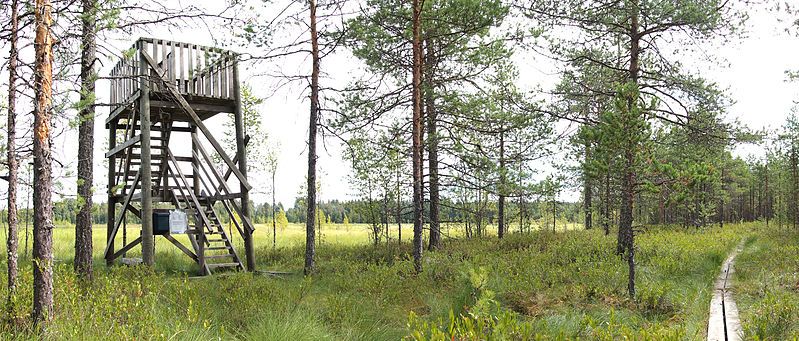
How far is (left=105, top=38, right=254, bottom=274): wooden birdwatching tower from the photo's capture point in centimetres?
1209

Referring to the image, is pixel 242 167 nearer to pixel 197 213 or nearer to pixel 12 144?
pixel 197 213

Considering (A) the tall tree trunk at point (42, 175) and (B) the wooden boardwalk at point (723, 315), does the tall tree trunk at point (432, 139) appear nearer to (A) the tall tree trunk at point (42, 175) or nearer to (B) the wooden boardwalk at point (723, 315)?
(B) the wooden boardwalk at point (723, 315)

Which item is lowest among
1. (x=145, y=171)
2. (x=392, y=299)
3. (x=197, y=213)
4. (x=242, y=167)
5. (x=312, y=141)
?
(x=392, y=299)

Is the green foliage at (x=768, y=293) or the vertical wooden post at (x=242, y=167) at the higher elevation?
the vertical wooden post at (x=242, y=167)

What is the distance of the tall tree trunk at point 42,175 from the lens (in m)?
5.72

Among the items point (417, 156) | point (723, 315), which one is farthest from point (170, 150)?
point (723, 315)

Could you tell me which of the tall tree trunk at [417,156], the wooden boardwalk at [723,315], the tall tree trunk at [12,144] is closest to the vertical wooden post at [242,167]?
the tall tree trunk at [417,156]

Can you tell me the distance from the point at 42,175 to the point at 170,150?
340 inches

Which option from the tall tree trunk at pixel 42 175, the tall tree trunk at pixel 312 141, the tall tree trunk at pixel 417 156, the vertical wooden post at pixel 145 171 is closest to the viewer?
the tall tree trunk at pixel 42 175

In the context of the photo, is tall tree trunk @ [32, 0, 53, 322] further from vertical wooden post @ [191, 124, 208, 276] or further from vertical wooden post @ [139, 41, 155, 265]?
vertical wooden post @ [191, 124, 208, 276]

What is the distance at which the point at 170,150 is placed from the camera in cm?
1407

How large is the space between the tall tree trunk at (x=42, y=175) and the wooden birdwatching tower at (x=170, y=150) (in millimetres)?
5157

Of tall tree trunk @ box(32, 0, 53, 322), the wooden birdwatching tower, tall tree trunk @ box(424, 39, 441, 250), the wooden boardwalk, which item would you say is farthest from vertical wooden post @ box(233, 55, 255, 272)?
the wooden boardwalk

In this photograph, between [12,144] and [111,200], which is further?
[111,200]
